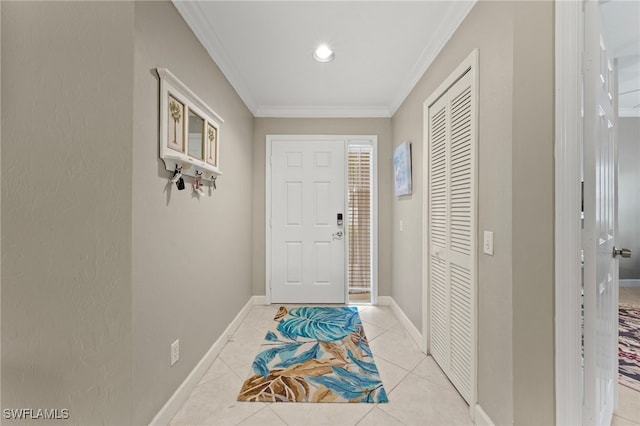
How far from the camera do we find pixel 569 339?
3.23 feet

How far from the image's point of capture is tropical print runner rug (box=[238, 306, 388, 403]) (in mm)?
1681

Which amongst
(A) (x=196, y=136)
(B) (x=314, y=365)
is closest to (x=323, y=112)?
(A) (x=196, y=136)

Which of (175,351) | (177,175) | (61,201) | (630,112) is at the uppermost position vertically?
(630,112)

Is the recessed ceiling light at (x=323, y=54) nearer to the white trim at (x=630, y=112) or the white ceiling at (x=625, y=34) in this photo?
the white ceiling at (x=625, y=34)

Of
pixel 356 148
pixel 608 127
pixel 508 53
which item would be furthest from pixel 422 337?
pixel 356 148

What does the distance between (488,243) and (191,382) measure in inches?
76.9

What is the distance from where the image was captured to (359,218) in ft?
12.2

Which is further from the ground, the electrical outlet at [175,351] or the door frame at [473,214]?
the door frame at [473,214]

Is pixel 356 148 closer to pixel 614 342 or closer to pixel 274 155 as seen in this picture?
pixel 274 155

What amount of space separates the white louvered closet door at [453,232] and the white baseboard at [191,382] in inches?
66.2

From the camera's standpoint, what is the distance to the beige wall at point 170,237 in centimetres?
124

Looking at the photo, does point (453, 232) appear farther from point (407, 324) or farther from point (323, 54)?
point (323, 54)

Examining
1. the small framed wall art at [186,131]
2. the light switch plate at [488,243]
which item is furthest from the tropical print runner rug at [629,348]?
the small framed wall art at [186,131]

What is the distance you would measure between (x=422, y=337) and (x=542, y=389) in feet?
3.90
